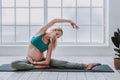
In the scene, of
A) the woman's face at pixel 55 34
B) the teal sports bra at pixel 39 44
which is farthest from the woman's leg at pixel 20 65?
the woman's face at pixel 55 34

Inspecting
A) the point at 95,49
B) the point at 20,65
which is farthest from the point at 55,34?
the point at 95,49

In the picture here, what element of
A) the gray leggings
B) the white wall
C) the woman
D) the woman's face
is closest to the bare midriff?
the woman

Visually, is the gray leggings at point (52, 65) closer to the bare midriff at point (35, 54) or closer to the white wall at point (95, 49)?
the bare midriff at point (35, 54)

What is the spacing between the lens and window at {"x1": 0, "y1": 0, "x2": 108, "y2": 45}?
712cm

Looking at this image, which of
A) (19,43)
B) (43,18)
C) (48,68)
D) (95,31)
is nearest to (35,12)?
(43,18)

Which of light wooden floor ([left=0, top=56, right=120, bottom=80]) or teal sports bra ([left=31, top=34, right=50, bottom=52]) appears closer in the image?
light wooden floor ([left=0, top=56, right=120, bottom=80])

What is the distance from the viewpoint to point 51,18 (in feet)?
23.4

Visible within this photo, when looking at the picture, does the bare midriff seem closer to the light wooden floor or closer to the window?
the light wooden floor

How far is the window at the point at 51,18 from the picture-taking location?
7.12 m

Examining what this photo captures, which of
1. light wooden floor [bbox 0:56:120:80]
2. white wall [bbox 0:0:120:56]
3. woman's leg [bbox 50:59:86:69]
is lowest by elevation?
light wooden floor [bbox 0:56:120:80]

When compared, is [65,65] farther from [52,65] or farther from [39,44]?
[39,44]

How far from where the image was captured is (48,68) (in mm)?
4617
